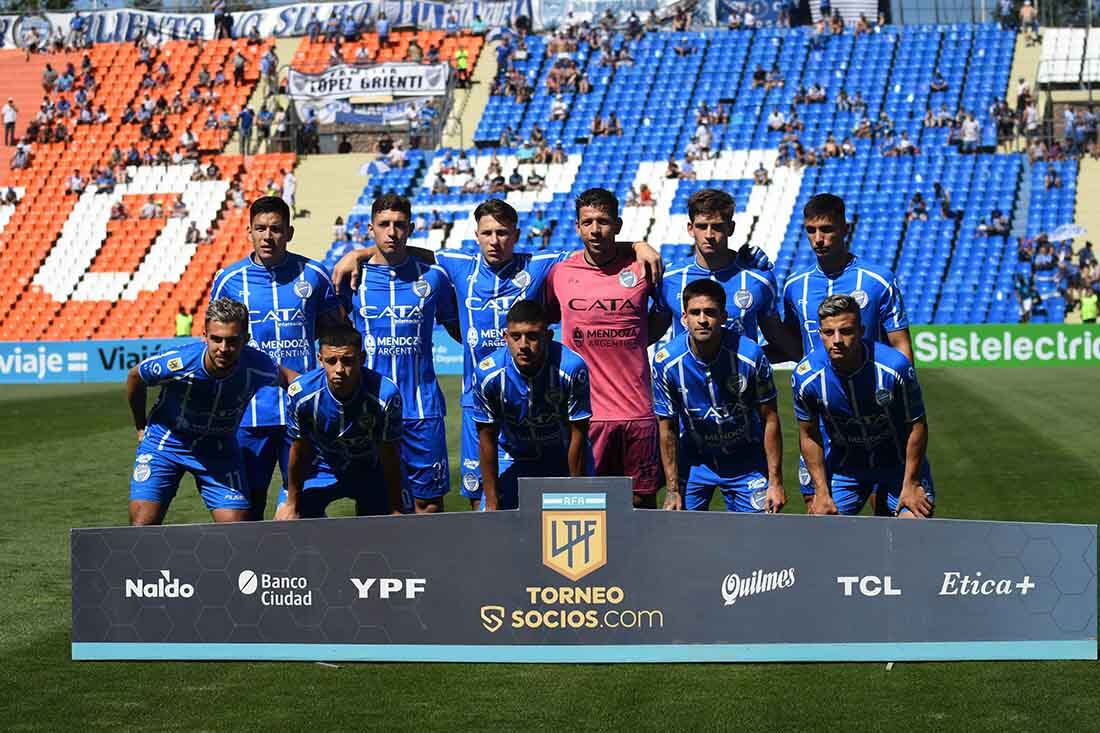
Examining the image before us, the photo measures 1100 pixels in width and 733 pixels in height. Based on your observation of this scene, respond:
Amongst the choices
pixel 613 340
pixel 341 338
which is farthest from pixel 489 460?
pixel 613 340

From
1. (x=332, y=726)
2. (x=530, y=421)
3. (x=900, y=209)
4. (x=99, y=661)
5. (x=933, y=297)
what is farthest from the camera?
(x=900, y=209)

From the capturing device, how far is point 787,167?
39.5 metres

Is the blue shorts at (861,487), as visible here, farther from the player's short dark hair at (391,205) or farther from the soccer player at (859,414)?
the player's short dark hair at (391,205)

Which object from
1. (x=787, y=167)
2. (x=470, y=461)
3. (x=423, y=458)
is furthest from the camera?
(x=787, y=167)

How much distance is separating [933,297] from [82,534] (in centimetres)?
2910

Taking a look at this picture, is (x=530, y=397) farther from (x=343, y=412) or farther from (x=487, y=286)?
(x=487, y=286)

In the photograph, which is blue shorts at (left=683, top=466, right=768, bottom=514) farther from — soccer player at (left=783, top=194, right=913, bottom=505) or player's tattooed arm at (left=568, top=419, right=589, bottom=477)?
player's tattooed arm at (left=568, top=419, right=589, bottom=477)

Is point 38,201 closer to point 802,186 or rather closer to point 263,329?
point 802,186

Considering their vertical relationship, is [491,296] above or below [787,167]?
below

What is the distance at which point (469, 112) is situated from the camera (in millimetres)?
44750

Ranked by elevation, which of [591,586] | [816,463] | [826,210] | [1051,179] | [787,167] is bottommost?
[591,586]

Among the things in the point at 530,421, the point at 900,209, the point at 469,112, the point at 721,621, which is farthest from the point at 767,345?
the point at 469,112

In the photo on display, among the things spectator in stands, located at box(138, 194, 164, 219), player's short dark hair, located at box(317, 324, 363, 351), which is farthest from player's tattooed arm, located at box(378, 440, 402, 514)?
spectator in stands, located at box(138, 194, 164, 219)

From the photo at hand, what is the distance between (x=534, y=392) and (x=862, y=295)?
196cm
